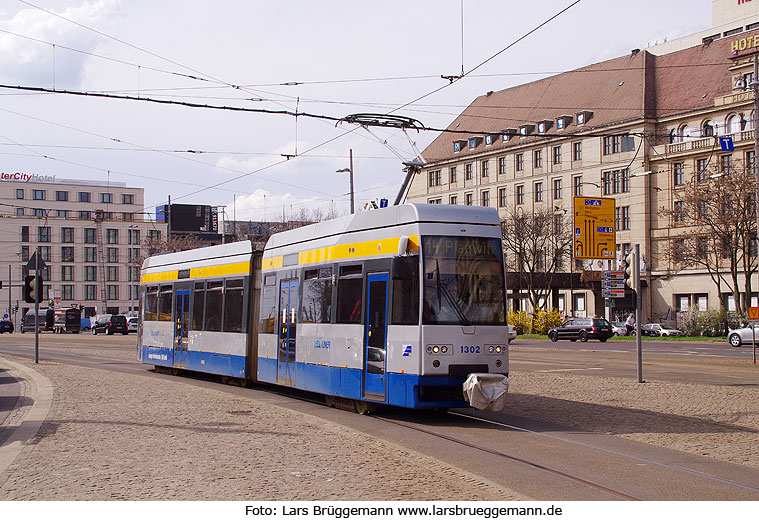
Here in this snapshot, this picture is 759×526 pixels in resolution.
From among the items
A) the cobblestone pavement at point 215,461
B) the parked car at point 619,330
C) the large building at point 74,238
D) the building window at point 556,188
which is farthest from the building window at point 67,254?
the cobblestone pavement at point 215,461

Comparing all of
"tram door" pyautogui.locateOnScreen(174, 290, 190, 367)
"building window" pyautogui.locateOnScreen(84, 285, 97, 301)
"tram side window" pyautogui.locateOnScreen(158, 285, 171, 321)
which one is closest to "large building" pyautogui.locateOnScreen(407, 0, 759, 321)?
"tram side window" pyautogui.locateOnScreen(158, 285, 171, 321)

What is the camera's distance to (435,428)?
13805 millimetres

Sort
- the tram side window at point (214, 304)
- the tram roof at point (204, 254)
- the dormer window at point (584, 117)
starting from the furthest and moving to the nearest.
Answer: the dormer window at point (584, 117) → the tram side window at point (214, 304) → the tram roof at point (204, 254)

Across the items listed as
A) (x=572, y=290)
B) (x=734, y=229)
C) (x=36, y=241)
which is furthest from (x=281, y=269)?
(x=36, y=241)

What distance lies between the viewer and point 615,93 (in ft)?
277

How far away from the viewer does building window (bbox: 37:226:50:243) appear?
116 m

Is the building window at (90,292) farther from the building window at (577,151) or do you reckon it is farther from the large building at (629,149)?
the building window at (577,151)

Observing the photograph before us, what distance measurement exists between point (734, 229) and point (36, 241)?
8733 cm

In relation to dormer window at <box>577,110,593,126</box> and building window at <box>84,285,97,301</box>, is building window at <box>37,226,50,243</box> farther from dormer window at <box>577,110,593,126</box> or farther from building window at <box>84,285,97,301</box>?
dormer window at <box>577,110,593,126</box>

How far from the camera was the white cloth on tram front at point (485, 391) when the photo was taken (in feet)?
44.0

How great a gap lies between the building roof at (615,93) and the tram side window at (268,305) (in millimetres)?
55654
